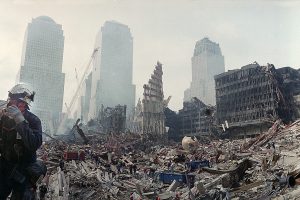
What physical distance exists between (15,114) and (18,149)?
556 millimetres

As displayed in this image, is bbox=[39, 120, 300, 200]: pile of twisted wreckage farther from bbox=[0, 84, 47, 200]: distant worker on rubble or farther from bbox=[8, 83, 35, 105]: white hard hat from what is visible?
bbox=[8, 83, 35, 105]: white hard hat

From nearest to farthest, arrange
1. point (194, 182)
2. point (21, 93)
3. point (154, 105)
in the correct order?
point (21, 93) → point (194, 182) → point (154, 105)

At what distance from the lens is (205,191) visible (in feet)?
44.2

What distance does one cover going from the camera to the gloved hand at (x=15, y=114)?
188 inches

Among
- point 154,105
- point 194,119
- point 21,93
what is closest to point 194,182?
point 21,93

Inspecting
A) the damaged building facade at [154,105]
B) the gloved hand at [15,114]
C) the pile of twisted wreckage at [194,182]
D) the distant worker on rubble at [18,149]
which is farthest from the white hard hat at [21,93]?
the damaged building facade at [154,105]

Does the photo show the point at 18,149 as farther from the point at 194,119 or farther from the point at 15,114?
the point at 194,119

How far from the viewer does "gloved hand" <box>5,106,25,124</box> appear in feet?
15.7

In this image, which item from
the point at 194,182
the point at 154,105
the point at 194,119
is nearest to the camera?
the point at 194,182

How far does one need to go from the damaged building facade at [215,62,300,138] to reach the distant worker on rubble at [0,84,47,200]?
64662mm

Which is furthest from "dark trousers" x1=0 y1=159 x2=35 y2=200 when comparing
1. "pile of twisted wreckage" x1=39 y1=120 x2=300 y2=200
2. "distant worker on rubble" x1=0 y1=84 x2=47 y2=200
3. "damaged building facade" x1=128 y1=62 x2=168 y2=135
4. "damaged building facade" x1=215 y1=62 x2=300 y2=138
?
"damaged building facade" x1=128 y1=62 x2=168 y2=135

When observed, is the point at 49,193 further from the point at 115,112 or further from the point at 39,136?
the point at 115,112

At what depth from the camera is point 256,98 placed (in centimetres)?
7294

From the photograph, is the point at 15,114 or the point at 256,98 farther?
the point at 256,98
